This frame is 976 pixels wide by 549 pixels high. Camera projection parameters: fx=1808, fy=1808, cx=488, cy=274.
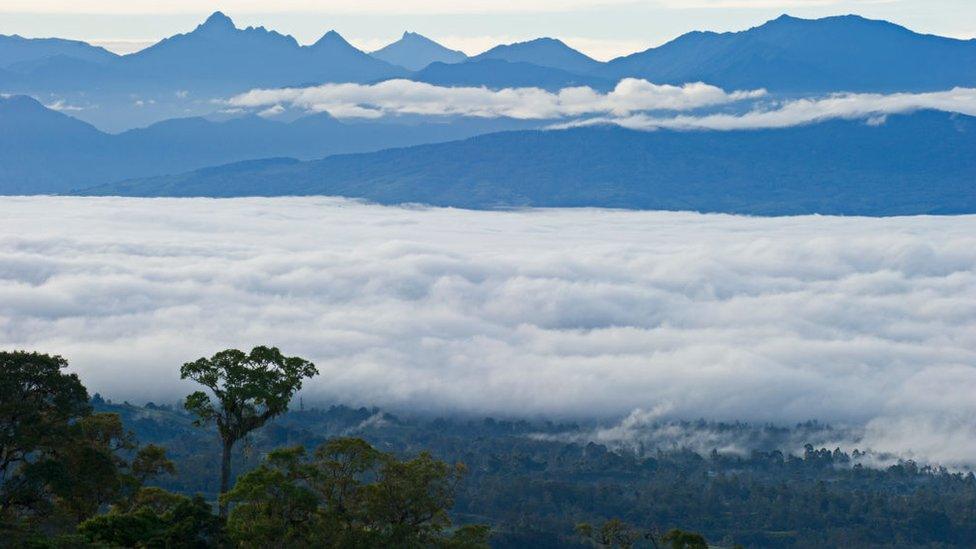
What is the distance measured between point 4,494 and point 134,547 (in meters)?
7.14

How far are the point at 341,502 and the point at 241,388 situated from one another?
7.07 metres

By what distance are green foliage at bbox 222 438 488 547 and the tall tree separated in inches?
101

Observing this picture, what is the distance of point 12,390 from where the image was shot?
244ft

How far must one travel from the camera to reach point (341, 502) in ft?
250

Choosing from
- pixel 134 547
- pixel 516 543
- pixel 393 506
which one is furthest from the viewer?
pixel 516 543

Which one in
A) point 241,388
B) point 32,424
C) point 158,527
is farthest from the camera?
point 241,388

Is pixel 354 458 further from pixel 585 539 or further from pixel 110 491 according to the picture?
pixel 585 539

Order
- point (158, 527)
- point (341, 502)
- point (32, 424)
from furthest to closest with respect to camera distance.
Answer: point (341, 502) < point (32, 424) < point (158, 527)

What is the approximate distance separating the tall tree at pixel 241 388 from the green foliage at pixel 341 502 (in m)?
2.57

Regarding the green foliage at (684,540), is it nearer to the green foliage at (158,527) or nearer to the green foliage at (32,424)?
the green foliage at (158,527)

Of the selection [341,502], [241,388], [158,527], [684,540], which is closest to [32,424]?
[158,527]

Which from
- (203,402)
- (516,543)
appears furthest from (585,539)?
(203,402)

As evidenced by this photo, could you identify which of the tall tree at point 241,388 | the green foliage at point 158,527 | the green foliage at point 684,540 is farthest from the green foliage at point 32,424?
the green foliage at point 684,540

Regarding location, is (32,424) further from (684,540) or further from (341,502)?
(684,540)
